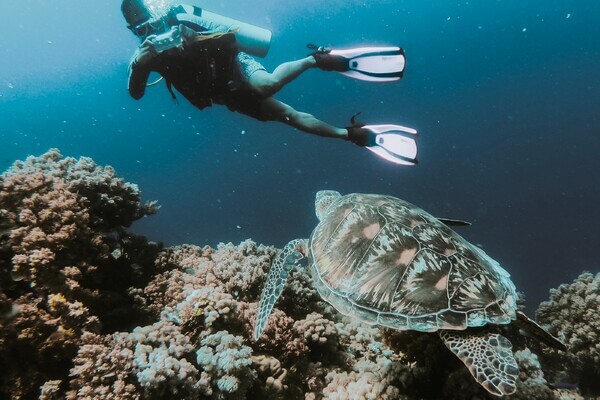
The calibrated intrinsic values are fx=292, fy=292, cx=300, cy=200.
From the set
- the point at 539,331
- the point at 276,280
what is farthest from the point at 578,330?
the point at 276,280

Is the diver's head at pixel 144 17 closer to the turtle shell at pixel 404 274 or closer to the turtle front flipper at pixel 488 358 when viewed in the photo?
the turtle shell at pixel 404 274

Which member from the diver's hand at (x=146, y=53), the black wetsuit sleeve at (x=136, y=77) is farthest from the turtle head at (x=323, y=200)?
the black wetsuit sleeve at (x=136, y=77)

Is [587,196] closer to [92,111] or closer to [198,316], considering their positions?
[198,316]

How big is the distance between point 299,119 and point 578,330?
16.8ft

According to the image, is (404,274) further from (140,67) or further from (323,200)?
(140,67)

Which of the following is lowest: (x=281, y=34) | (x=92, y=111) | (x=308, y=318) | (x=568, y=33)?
(x=308, y=318)

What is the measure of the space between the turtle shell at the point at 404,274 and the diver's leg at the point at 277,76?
3.34 metres

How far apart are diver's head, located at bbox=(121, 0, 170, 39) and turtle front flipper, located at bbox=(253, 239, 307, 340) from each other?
520 cm

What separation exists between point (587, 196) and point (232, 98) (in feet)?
135

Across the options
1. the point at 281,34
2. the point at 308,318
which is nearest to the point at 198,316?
the point at 308,318

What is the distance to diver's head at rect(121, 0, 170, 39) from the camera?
214 inches

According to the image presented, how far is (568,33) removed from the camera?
141 feet

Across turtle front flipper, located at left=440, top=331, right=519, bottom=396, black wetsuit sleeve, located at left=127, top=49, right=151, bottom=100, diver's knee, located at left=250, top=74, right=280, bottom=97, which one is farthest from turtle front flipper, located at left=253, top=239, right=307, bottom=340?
black wetsuit sleeve, located at left=127, top=49, right=151, bottom=100

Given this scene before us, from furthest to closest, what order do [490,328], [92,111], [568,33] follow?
1. [92,111]
2. [568,33]
3. [490,328]
